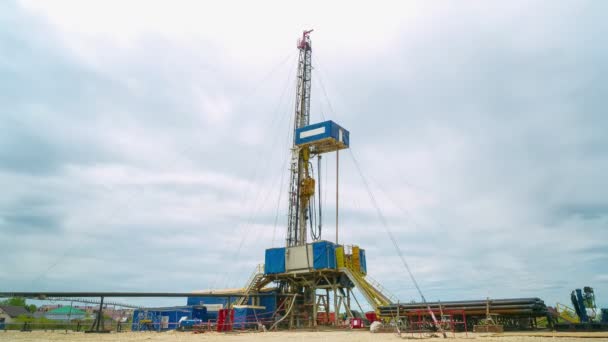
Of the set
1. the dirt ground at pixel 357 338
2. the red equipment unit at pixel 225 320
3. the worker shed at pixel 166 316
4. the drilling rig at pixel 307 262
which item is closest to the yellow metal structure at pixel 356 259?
the drilling rig at pixel 307 262

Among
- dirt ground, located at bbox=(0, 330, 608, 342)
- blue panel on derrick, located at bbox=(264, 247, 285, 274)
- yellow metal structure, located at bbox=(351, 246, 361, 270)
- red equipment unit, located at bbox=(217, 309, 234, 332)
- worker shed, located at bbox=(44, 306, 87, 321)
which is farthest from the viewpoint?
worker shed, located at bbox=(44, 306, 87, 321)

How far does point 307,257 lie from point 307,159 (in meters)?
8.72

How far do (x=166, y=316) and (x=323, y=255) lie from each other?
48.0ft

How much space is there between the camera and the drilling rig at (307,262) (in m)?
30.9

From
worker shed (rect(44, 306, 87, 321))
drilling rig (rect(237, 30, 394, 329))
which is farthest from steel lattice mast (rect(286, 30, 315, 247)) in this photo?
worker shed (rect(44, 306, 87, 321))

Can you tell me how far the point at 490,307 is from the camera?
66.7 ft

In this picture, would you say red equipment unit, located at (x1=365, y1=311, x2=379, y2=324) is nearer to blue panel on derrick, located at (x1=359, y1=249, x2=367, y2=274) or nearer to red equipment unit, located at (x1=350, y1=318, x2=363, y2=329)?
red equipment unit, located at (x1=350, y1=318, x2=363, y2=329)

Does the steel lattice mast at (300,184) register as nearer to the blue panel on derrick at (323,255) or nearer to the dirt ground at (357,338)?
the blue panel on derrick at (323,255)

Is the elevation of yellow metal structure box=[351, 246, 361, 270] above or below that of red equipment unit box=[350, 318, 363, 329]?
above

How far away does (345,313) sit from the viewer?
107 ft

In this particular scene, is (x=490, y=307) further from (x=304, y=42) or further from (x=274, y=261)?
(x=304, y=42)

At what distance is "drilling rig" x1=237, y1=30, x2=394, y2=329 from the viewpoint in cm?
3088

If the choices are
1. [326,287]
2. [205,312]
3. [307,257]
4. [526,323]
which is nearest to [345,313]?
[326,287]

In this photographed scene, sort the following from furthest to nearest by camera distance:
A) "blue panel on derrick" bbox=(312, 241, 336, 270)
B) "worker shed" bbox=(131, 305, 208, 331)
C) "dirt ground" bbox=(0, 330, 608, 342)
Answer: "worker shed" bbox=(131, 305, 208, 331) → "blue panel on derrick" bbox=(312, 241, 336, 270) → "dirt ground" bbox=(0, 330, 608, 342)
